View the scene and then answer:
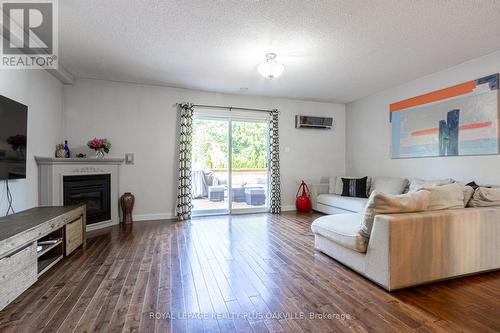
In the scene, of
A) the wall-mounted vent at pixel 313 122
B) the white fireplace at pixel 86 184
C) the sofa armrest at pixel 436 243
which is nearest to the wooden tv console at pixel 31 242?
the white fireplace at pixel 86 184

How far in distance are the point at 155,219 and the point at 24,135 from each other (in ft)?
7.75

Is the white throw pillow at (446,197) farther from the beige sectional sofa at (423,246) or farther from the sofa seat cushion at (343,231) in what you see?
the sofa seat cushion at (343,231)

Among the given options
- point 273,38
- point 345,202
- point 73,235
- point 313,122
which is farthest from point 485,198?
point 73,235

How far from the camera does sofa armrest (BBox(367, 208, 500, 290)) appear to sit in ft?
6.34

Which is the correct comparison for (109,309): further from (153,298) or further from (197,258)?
(197,258)

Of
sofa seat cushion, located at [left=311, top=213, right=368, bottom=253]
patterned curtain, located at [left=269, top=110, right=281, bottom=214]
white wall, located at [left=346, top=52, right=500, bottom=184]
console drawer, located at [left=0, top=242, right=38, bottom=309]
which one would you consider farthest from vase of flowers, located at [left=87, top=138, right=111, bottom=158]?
white wall, located at [left=346, top=52, right=500, bottom=184]

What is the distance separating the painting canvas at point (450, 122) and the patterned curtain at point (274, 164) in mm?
2247

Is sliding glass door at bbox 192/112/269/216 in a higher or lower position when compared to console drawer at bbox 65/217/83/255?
higher

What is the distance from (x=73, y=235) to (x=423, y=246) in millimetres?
3619

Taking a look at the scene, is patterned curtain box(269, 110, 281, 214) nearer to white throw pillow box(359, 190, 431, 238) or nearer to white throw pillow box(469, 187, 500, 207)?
white throw pillow box(359, 190, 431, 238)

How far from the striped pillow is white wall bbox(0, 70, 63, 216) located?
505 centimetres

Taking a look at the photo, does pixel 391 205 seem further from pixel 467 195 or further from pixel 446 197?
pixel 467 195

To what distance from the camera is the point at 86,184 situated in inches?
150

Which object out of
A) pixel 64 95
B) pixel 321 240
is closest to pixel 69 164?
pixel 64 95
